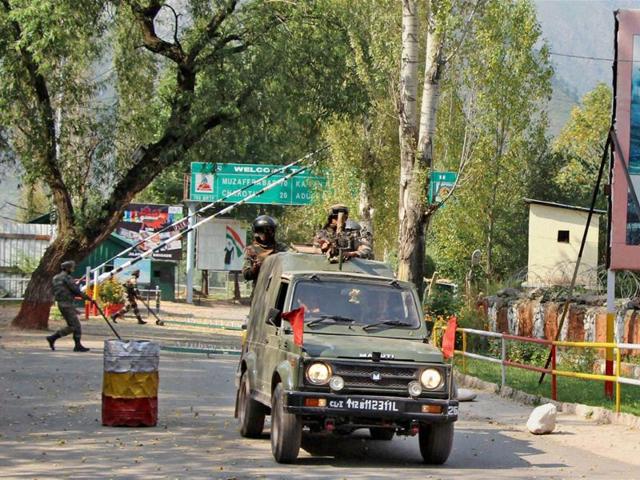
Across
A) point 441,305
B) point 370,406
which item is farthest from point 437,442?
point 441,305

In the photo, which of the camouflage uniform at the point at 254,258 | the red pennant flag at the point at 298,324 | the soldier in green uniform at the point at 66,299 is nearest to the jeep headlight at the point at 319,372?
the red pennant flag at the point at 298,324

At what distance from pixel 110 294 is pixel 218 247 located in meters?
24.6

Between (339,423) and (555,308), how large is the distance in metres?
17.9

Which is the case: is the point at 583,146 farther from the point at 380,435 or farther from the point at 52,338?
the point at 380,435

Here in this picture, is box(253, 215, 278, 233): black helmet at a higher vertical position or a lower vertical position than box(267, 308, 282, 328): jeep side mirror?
higher

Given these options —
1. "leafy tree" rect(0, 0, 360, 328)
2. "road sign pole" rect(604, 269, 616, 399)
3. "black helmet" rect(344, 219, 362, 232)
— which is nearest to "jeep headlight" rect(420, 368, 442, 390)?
"black helmet" rect(344, 219, 362, 232)

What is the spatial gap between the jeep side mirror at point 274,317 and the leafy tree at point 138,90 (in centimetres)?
1799

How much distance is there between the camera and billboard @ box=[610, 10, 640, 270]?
62.5 ft

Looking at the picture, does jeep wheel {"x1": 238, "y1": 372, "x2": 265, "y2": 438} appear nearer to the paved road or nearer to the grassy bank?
the paved road

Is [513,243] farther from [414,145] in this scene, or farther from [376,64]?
[414,145]

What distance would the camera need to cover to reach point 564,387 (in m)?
22.2

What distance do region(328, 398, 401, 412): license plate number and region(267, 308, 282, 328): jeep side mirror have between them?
1364mm

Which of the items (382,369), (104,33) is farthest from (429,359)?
(104,33)

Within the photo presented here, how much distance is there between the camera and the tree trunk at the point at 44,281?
109 ft
